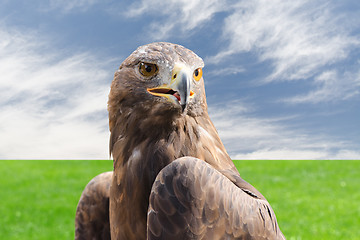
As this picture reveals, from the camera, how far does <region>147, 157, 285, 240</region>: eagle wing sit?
296 centimetres

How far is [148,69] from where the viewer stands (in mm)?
3346

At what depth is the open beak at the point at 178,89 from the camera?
3115mm

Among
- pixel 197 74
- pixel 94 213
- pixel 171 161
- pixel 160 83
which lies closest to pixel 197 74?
pixel 197 74

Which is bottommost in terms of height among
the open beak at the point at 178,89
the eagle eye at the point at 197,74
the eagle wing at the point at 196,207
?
the eagle wing at the point at 196,207

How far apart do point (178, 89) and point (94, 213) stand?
2084 mm

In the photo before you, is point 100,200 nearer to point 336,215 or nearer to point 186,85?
point 186,85

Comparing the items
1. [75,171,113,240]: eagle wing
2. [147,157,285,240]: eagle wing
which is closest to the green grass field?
[75,171,113,240]: eagle wing

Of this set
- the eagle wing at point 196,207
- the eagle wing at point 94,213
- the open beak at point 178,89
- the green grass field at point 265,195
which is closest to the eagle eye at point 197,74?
the open beak at point 178,89

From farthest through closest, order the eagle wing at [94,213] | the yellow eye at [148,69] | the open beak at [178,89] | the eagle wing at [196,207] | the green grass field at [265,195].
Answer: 1. the green grass field at [265,195]
2. the eagle wing at [94,213]
3. the yellow eye at [148,69]
4. the open beak at [178,89]
5. the eagle wing at [196,207]

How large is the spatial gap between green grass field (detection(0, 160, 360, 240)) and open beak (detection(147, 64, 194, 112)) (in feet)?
21.6

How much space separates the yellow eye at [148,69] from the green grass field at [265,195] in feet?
21.7

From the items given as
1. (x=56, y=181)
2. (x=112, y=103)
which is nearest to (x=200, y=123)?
(x=112, y=103)

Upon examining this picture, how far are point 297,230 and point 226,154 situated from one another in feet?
20.4

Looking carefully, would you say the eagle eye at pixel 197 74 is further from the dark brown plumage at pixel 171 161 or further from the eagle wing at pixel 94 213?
the eagle wing at pixel 94 213
